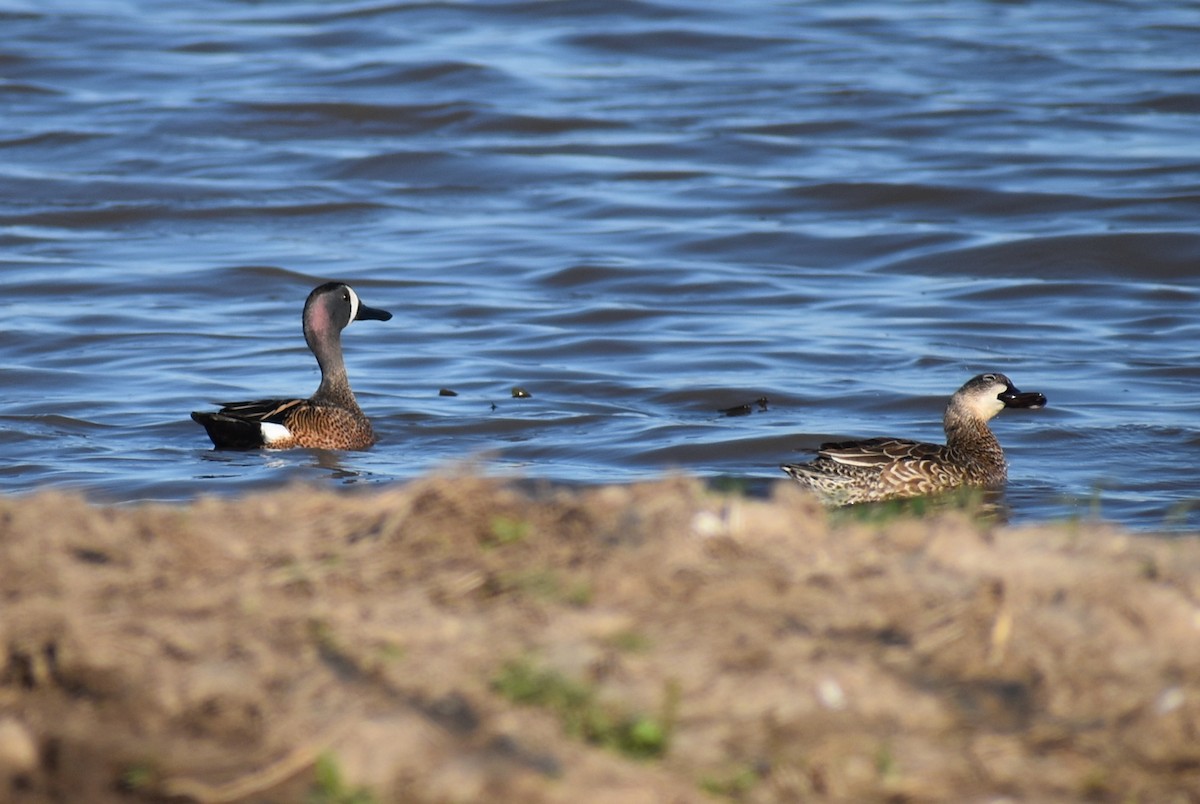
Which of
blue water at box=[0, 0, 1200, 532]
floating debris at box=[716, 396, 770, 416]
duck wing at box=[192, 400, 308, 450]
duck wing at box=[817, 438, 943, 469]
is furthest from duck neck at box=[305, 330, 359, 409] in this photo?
duck wing at box=[817, 438, 943, 469]

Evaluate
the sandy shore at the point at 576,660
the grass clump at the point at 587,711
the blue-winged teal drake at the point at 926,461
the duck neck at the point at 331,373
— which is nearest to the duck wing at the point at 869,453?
the blue-winged teal drake at the point at 926,461

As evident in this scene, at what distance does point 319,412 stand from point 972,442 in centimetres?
439

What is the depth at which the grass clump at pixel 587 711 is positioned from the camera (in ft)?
13.4

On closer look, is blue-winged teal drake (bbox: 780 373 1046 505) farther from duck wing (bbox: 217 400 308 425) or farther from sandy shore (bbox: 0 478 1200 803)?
sandy shore (bbox: 0 478 1200 803)

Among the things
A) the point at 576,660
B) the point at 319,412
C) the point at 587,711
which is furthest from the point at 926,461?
the point at 587,711

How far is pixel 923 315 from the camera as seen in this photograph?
15.6 meters

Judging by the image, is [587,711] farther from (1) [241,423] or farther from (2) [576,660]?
(1) [241,423]

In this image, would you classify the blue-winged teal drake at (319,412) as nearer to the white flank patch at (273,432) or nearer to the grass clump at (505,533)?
the white flank patch at (273,432)

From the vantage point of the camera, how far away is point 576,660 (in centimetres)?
424

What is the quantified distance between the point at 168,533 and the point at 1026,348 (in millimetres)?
10665

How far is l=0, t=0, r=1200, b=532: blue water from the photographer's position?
12336 mm

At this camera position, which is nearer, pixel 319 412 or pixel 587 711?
pixel 587 711

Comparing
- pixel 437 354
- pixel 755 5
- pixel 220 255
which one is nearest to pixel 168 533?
pixel 437 354

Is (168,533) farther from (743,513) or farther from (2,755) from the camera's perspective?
(743,513)
